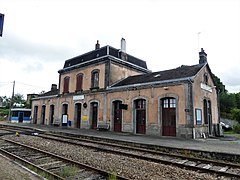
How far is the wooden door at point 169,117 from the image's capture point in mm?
13633

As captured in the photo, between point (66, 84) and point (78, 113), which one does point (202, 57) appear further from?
point (66, 84)

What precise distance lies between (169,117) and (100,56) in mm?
9897

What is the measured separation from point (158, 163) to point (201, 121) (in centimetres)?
845

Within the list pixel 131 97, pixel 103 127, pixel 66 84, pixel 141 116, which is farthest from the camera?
pixel 66 84

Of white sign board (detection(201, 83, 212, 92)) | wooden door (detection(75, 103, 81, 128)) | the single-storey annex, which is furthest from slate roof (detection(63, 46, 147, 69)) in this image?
white sign board (detection(201, 83, 212, 92))

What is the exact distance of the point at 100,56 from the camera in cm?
2006

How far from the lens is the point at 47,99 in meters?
26.0

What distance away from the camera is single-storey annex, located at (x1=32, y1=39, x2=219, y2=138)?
→ 1346cm

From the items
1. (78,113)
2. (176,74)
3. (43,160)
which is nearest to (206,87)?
(176,74)

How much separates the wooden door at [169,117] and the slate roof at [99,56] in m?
8.34

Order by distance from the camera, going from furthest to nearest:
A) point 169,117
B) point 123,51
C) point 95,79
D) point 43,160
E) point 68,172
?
point 123,51 → point 95,79 → point 169,117 → point 43,160 → point 68,172

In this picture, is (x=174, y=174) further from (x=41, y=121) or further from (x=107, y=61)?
(x=41, y=121)

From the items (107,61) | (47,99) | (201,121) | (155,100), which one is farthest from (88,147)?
(47,99)

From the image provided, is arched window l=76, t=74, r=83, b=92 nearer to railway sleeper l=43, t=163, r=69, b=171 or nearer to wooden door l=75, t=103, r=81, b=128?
wooden door l=75, t=103, r=81, b=128
